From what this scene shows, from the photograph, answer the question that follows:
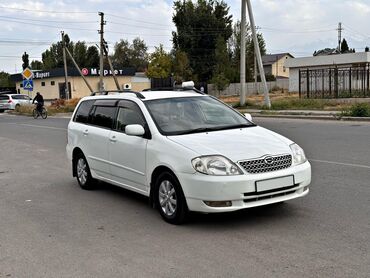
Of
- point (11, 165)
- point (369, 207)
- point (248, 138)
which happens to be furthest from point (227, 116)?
point (11, 165)

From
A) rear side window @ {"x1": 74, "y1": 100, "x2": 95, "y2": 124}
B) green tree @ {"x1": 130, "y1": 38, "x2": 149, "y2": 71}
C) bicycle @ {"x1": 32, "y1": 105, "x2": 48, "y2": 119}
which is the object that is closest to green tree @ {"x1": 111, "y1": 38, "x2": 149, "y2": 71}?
green tree @ {"x1": 130, "y1": 38, "x2": 149, "y2": 71}

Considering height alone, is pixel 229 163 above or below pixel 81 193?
above

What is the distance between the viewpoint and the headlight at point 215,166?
536 centimetres

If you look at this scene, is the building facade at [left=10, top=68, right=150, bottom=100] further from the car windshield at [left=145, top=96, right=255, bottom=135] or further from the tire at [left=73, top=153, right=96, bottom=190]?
the car windshield at [left=145, top=96, right=255, bottom=135]

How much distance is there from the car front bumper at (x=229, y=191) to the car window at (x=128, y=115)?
4.74ft

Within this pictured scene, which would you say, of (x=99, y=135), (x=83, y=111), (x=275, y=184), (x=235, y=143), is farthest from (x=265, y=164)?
(x=83, y=111)

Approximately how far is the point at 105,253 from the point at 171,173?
1276mm

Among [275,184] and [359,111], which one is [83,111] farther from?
[359,111]

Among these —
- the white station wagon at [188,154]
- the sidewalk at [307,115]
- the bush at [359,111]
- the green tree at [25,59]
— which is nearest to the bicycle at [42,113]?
the sidewalk at [307,115]

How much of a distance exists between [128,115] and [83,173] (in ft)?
5.90

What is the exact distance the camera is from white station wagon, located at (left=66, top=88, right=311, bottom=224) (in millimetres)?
5398

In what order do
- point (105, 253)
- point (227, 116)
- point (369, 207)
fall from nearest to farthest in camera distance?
point (105, 253)
point (369, 207)
point (227, 116)

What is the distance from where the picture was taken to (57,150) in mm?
13680

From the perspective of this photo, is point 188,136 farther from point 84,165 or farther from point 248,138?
point 84,165
